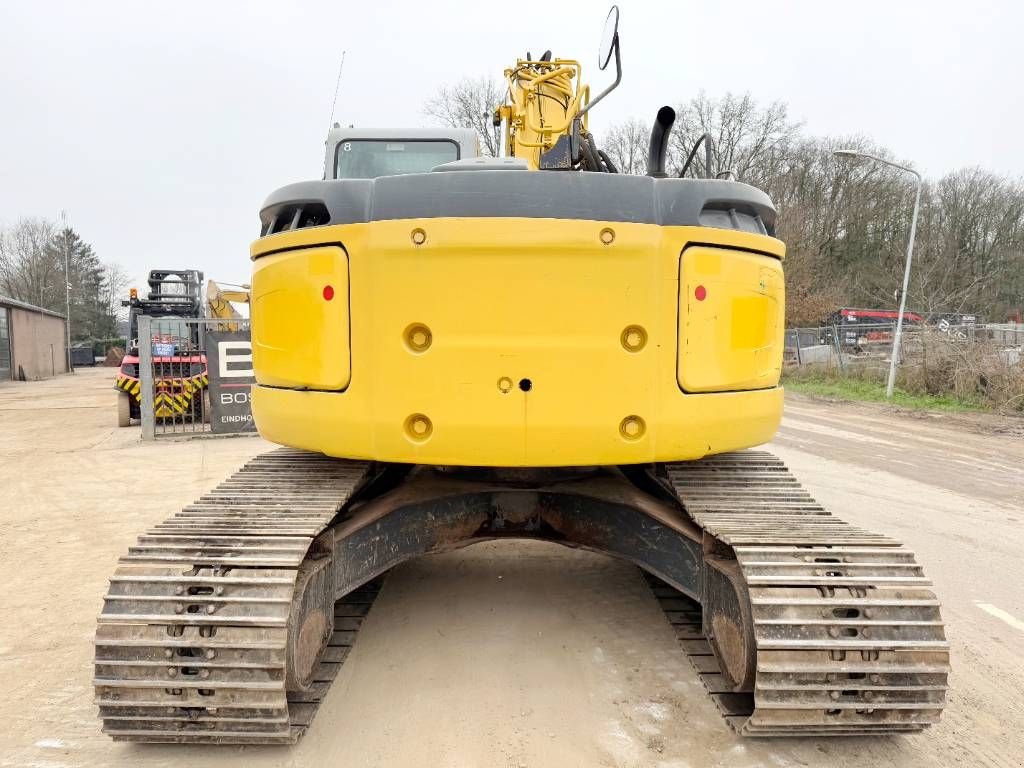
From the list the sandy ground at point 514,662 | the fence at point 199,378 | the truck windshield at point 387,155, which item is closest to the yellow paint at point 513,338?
the sandy ground at point 514,662

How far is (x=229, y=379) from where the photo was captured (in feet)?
36.8

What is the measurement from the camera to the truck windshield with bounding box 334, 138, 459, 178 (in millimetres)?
5273

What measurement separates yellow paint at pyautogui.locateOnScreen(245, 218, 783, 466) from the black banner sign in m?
8.83

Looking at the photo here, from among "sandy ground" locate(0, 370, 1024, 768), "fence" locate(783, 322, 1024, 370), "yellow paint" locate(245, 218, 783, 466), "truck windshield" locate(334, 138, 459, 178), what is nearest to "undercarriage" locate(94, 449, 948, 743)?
"sandy ground" locate(0, 370, 1024, 768)

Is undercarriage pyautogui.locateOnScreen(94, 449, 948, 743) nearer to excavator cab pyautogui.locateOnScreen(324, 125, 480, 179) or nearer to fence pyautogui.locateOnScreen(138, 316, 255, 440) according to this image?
excavator cab pyautogui.locateOnScreen(324, 125, 480, 179)

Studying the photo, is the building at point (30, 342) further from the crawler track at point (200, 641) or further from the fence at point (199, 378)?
the crawler track at point (200, 641)

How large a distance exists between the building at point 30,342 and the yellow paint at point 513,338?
35.3 meters

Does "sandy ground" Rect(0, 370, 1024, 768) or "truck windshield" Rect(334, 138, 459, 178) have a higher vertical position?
"truck windshield" Rect(334, 138, 459, 178)

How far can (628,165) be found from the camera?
41406 millimetres

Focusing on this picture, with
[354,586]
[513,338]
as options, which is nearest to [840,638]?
[513,338]

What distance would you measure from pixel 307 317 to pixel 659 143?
1.75m

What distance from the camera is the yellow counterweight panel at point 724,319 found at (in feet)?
8.82

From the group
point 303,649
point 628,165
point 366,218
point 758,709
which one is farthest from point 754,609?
point 628,165

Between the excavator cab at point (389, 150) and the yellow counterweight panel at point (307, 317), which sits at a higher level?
the excavator cab at point (389, 150)
